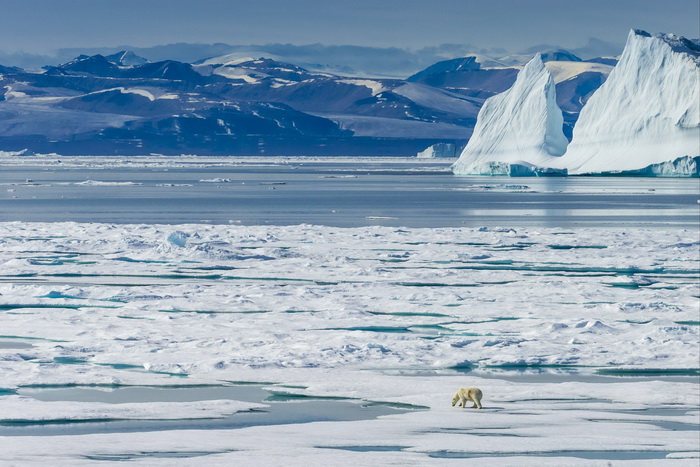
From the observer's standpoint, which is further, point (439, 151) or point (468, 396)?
point (439, 151)

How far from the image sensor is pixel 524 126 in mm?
63156

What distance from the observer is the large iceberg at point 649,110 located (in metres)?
53.9

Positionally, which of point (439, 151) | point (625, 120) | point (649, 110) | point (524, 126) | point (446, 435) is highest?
point (649, 110)

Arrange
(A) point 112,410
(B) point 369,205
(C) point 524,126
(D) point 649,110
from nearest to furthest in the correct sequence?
(A) point 112,410 → (B) point 369,205 → (D) point 649,110 → (C) point 524,126

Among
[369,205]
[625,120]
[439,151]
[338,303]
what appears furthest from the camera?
[439,151]

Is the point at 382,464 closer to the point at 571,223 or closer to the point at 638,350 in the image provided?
the point at 638,350

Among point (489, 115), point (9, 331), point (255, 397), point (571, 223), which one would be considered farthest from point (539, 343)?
point (489, 115)

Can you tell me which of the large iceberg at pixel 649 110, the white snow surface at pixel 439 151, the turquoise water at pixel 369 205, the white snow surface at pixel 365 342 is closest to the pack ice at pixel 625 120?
the large iceberg at pixel 649 110

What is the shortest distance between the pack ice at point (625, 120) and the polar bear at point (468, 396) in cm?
4739

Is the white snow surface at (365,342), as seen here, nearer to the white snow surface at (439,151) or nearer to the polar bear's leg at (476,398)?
the polar bear's leg at (476,398)

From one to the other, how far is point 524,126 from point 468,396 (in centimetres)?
5600

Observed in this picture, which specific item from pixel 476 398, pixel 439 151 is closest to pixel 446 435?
pixel 476 398

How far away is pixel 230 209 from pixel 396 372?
28.8 m

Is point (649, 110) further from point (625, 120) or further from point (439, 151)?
point (439, 151)
